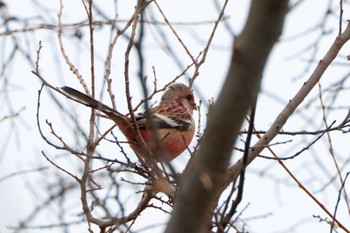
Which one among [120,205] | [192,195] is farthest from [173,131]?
[192,195]

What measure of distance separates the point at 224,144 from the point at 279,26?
1.19 ft

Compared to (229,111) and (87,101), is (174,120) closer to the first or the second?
(87,101)

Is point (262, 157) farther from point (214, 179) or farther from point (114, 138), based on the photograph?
point (214, 179)

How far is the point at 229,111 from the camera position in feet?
5.80

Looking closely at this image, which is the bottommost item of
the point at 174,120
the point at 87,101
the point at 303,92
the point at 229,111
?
the point at 229,111

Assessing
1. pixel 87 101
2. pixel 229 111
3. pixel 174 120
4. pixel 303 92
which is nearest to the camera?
pixel 229 111

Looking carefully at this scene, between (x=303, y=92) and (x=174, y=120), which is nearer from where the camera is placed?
(x=303, y=92)

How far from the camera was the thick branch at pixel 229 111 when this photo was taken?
1720 millimetres

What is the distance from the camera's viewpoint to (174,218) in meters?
1.81

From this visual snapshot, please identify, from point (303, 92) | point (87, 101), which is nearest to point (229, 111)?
point (303, 92)

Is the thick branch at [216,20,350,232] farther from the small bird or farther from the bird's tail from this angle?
the small bird

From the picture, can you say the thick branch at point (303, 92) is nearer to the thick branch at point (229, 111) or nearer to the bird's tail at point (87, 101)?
the bird's tail at point (87, 101)

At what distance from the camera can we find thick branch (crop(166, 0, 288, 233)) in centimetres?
172

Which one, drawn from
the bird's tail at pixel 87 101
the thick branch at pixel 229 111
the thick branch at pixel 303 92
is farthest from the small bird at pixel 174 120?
the thick branch at pixel 229 111
